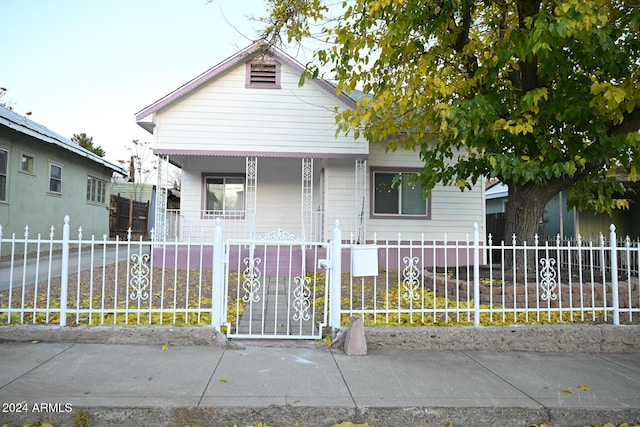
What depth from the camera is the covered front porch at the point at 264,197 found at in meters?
A: 12.4

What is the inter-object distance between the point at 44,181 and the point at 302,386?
15023 millimetres

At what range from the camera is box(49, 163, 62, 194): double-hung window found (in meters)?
15.8

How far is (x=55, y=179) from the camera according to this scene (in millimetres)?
16156

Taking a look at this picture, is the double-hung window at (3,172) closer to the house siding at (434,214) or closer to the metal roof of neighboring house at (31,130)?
the metal roof of neighboring house at (31,130)

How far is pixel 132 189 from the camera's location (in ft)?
104

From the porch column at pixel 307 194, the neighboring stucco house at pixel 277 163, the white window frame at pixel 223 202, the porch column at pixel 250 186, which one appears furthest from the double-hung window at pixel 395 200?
the white window frame at pixel 223 202

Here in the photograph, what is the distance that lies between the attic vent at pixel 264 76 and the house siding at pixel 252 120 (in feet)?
0.50

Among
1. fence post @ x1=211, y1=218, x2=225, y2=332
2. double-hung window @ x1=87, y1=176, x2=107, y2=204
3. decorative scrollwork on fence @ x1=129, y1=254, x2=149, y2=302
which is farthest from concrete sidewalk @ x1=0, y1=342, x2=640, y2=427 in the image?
double-hung window @ x1=87, y1=176, x2=107, y2=204

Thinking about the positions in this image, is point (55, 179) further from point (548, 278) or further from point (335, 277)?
point (548, 278)

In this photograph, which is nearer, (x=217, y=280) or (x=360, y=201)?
(x=217, y=280)

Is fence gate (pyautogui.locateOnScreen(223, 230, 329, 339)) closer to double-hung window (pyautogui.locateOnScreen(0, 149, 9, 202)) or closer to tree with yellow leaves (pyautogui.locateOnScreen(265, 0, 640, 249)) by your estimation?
tree with yellow leaves (pyautogui.locateOnScreen(265, 0, 640, 249))

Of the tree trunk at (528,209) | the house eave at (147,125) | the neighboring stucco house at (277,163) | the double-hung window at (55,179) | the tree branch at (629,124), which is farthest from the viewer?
the double-hung window at (55,179)

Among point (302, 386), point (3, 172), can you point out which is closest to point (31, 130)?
point (3, 172)

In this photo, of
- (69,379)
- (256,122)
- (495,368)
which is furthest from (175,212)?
(495,368)
